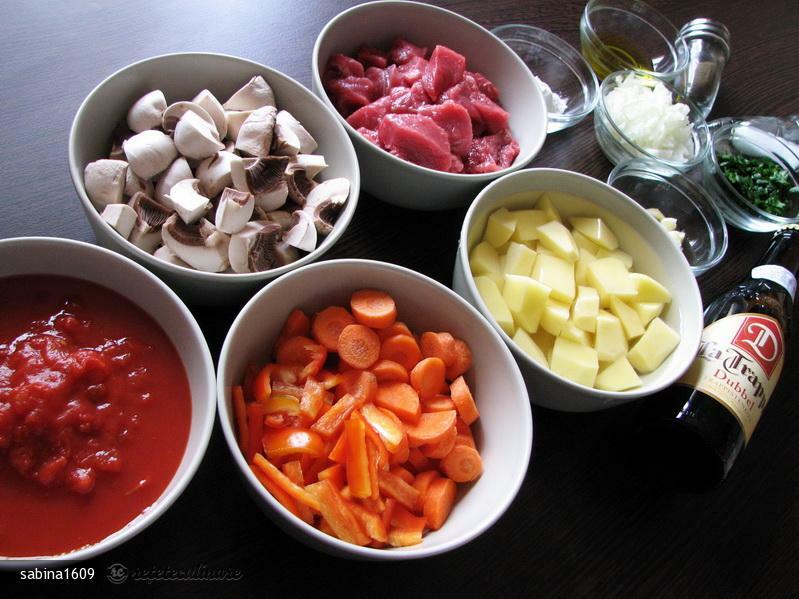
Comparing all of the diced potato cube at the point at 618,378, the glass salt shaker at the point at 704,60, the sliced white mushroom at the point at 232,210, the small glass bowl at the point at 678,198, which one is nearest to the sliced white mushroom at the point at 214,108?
the sliced white mushroom at the point at 232,210

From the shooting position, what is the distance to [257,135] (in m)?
1.46

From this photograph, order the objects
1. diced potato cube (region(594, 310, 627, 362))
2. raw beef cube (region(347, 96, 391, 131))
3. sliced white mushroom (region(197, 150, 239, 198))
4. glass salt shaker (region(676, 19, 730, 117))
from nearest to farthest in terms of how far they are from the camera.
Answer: sliced white mushroom (region(197, 150, 239, 198)) < diced potato cube (region(594, 310, 627, 362)) < raw beef cube (region(347, 96, 391, 131)) < glass salt shaker (region(676, 19, 730, 117))

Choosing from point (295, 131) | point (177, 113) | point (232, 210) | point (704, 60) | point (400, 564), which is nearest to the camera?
point (400, 564)

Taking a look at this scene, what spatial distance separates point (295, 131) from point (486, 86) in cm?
69

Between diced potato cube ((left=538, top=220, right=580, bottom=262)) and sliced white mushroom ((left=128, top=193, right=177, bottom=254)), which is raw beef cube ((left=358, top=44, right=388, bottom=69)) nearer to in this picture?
diced potato cube ((left=538, top=220, right=580, bottom=262))

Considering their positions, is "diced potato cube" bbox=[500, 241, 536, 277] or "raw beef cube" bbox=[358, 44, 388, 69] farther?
"raw beef cube" bbox=[358, 44, 388, 69]

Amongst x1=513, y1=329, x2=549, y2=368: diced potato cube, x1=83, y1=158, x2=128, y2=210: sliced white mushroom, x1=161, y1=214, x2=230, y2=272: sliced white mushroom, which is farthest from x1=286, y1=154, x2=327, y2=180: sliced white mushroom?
x1=513, y1=329, x2=549, y2=368: diced potato cube

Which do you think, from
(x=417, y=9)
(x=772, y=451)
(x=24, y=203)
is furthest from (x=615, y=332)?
(x=24, y=203)

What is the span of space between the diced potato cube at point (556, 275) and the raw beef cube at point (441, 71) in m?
0.57

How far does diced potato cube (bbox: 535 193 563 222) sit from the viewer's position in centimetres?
167

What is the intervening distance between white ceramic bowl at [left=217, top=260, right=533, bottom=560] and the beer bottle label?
1.55 ft

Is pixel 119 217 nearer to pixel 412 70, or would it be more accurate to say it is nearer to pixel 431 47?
pixel 412 70

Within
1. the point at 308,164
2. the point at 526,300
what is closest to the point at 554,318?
the point at 526,300

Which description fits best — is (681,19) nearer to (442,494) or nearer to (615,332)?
(615,332)
